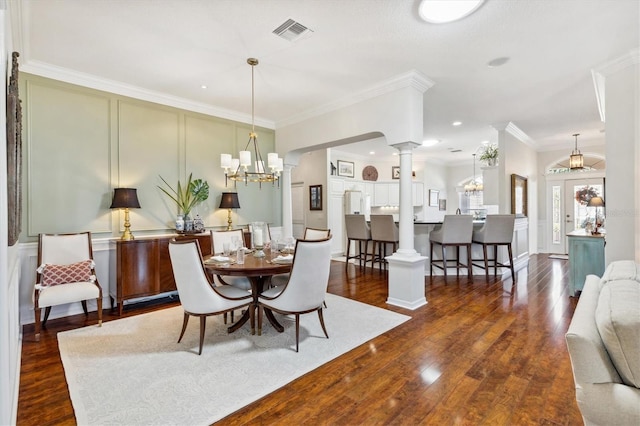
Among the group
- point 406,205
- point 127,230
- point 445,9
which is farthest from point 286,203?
point 445,9

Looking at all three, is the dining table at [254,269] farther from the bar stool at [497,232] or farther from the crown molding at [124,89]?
the bar stool at [497,232]

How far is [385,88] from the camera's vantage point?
3865 mm

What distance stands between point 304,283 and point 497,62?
3.09 m

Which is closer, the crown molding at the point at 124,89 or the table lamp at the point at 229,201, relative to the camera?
the crown molding at the point at 124,89

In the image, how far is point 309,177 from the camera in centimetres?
777

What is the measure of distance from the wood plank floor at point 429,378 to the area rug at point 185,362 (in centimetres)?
10

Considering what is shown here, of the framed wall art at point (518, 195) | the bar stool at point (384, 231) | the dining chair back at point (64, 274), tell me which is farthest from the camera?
the framed wall art at point (518, 195)

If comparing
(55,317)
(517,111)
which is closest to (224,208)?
(55,317)

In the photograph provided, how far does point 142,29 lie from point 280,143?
9.69 ft

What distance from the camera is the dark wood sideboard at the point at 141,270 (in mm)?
3678

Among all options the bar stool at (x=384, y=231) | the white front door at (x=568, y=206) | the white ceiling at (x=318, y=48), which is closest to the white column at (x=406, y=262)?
the white ceiling at (x=318, y=48)

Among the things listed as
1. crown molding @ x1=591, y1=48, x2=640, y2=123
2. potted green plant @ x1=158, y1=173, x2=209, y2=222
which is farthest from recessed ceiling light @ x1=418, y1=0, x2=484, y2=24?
potted green plant @ x1=158, y1=173, x2=209, y2=222

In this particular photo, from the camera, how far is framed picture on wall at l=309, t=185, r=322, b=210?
7484 mm

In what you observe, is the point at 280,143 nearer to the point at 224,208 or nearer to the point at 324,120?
the point at 324,120
